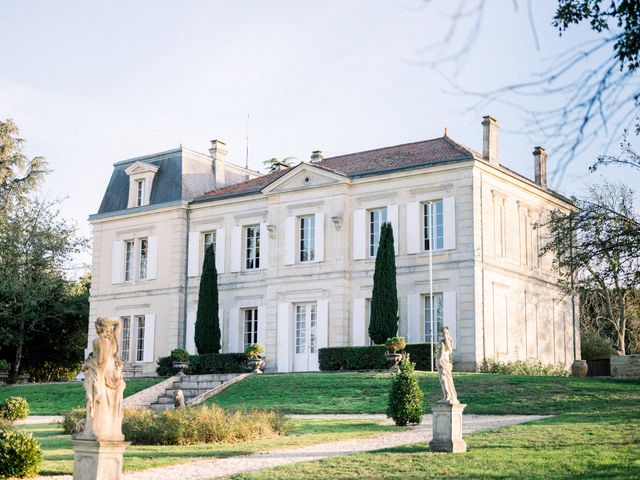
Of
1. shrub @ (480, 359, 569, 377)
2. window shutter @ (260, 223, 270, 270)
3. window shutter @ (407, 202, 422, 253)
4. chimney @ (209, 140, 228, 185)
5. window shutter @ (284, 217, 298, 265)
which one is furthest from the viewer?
chimney @ (209, 140, 228, 185)

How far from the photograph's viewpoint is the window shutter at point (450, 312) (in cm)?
2730

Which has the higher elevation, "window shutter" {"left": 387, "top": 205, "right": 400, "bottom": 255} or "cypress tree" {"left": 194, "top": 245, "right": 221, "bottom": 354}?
"window shutter" {"left": 387, "top": 205, "right": 400, "bottom": 255}

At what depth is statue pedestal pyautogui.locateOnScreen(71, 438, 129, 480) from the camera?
29.9ft

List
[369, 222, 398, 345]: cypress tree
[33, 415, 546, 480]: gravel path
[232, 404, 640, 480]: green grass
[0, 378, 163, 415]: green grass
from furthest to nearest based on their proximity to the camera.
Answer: [369, 222, 398, 345]: cypress tree → [0, 378, 163, 415]: green grass → [33, 415, 546, 480]: gravel path → [232, 404, 640, 480]: green grass

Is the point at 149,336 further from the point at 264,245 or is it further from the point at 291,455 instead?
the point at 291,455

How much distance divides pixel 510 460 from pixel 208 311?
20960mm

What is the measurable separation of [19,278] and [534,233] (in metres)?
21.1

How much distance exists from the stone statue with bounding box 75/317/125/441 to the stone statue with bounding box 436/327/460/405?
5.60 meters

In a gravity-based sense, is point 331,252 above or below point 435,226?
below

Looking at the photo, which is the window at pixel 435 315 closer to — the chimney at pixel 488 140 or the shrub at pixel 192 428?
the chimney at pixel 488 140

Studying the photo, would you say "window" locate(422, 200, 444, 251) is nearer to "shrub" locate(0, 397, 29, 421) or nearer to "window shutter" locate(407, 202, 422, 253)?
"window shutter" locate(407, 202, 422, 253)

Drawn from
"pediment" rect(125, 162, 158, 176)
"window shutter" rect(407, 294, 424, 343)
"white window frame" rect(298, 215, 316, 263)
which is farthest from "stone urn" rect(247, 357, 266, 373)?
"pediment" rect(125, 162, 158, 176)

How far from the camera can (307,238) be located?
31.0m

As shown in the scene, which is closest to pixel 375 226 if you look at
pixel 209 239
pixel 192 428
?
pixel 209 239
